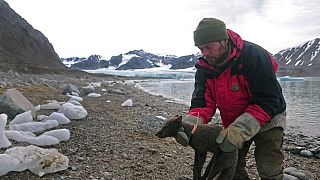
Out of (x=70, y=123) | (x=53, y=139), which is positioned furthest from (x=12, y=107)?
(x=53, y=139)

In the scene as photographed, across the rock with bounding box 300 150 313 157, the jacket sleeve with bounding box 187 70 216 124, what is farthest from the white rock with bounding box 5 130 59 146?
the rock with bounding box 300 150 313 157

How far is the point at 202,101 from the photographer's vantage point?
3.47 meters

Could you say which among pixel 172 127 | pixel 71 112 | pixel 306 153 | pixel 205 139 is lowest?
pixel 306 153

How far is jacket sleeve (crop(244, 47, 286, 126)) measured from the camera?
2965 millimetres

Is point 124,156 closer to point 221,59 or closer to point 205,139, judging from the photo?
point 205,139

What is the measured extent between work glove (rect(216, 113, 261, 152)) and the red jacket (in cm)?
7

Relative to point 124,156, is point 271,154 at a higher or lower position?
higher

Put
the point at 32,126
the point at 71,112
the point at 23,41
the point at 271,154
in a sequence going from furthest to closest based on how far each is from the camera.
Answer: the point at 23,41 → the point at 71,112 → the point at 32,126 → the point at 271,154

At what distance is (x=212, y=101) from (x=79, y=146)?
8.69 feet

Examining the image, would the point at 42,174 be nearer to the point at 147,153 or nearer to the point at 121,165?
the point at 121,165

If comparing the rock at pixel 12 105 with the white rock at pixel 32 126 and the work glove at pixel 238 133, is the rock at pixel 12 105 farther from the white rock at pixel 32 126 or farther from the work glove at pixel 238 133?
the work glove at pixel 238 133

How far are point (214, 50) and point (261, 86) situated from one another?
19.7 inches

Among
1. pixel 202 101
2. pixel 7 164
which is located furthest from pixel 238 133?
pixel 7 164

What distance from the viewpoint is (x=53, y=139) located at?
5.20m
